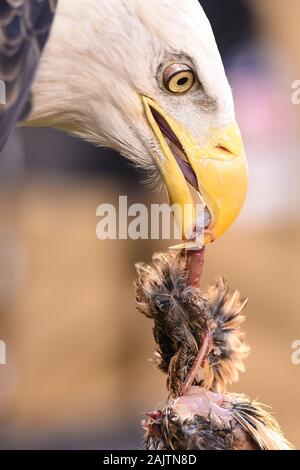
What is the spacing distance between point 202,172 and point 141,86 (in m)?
0.14

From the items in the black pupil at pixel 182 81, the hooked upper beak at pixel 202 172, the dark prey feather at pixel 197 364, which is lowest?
the dark prey feather at pixel 197 364

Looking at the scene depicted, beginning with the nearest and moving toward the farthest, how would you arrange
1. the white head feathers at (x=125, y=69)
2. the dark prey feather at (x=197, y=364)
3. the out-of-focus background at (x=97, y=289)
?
1. the dark prey feather at (x=197, y=364)
2. the white head feathers at (x=125, y=69)
3. the out-of-focus background at (x=97, y=289)

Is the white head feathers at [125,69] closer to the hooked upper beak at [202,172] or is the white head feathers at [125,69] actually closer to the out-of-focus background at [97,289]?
the hooked upper beak at [202,172]

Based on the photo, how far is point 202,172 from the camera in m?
1.14

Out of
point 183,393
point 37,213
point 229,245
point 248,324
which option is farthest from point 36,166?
point 183,393

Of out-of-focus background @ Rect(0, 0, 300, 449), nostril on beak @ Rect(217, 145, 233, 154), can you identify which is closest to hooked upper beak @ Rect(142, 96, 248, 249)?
nostril on beak @ Rect(217, 145, 233, 154)

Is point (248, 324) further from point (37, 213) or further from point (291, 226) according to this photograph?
point (37, 213)

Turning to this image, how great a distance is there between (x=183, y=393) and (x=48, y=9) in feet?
1.61

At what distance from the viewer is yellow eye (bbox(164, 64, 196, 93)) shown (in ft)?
3.69

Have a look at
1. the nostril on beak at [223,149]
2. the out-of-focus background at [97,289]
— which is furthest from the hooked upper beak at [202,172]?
the out-of-focus background at [97,289]

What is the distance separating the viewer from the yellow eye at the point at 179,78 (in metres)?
1.12

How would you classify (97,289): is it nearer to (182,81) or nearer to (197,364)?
(182,81)

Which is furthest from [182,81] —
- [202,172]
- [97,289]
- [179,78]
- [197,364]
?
[97,289]

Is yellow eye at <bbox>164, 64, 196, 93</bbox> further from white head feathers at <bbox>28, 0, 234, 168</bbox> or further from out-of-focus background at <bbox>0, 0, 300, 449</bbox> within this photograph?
out-of-focus background at <bbox>0, 0, 300, 449</bbox>
